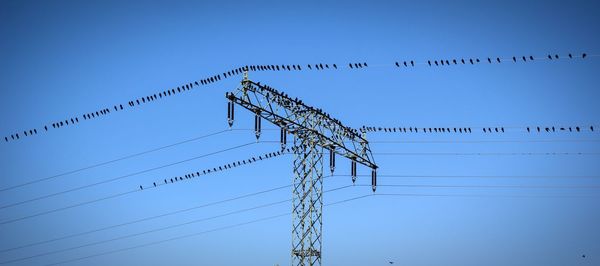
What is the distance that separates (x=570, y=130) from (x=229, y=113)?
1983 centimetres

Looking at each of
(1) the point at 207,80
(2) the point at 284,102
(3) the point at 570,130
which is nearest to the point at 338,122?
(2) the point at 284,102

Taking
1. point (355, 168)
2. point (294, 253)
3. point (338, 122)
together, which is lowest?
point (294, 253)

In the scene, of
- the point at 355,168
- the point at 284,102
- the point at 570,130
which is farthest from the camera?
the point at 355,168

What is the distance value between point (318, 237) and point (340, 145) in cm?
597

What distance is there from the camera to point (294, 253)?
3709cm

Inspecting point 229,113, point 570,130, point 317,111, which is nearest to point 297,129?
point 317,111

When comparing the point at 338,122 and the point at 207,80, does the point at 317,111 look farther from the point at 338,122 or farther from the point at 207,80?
the point at 207,80

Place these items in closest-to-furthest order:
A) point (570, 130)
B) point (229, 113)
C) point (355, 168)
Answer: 1. point (229, 113)
2. point (570, 130)
3. point (355, 168)

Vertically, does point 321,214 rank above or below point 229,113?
below

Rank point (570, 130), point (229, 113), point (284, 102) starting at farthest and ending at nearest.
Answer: point (570, 130)
point (284, 102)
point (229, 113)

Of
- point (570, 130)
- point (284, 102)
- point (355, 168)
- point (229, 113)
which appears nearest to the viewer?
point (229, 113)

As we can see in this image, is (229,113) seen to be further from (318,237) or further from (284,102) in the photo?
(318,237)

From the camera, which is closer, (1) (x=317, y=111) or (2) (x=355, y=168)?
(1) (x=317, y=111)

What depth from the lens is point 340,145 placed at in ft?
135
